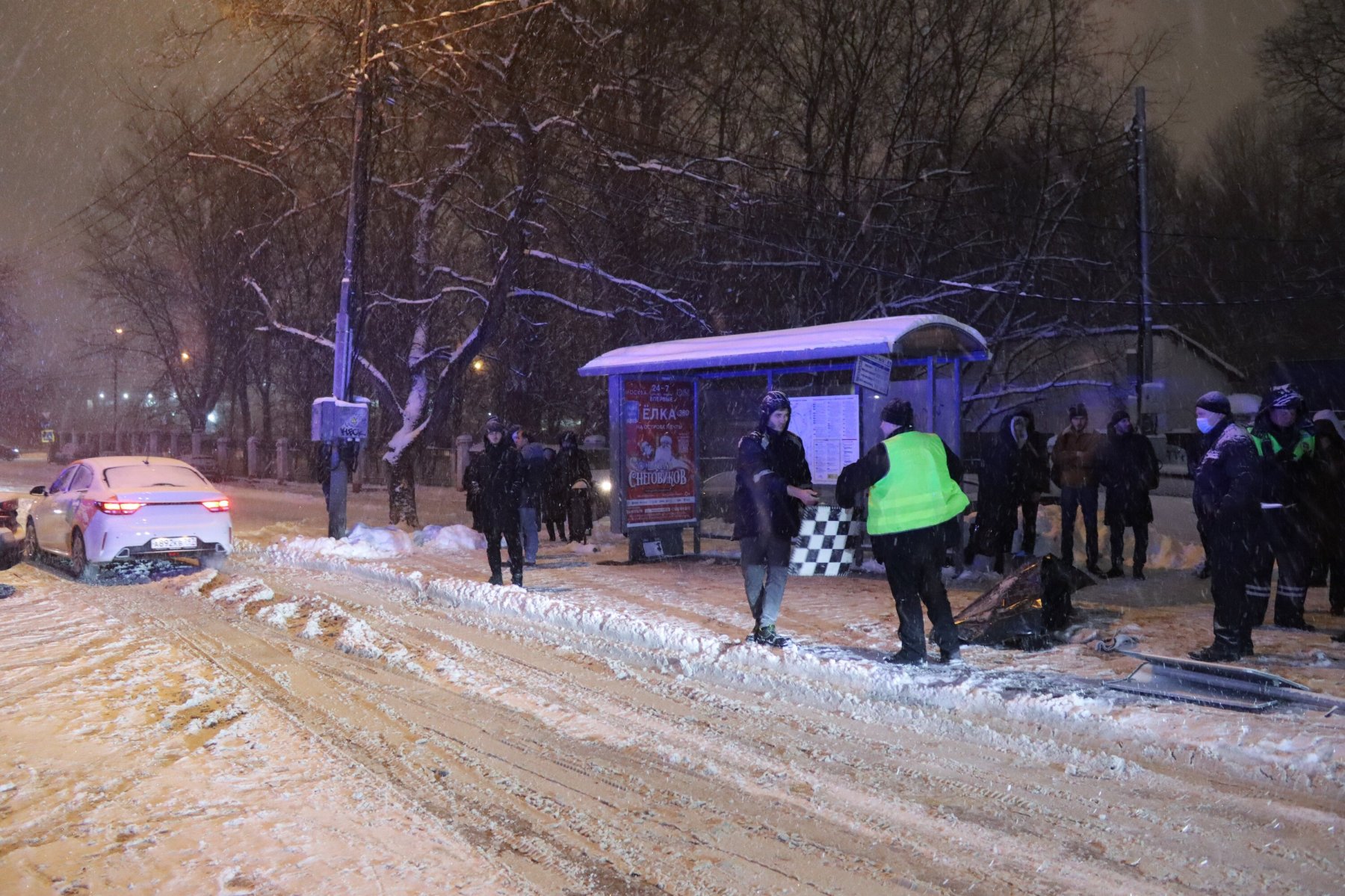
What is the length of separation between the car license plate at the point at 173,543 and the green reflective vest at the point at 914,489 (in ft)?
28.6

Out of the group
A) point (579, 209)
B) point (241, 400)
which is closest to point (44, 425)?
point (241, 400)

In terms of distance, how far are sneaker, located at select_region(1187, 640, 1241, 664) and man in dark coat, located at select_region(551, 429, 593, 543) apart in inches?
382

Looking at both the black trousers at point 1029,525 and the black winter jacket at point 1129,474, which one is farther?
the black trousers at point 1029,525

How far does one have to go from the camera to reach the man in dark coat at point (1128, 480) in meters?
10.7

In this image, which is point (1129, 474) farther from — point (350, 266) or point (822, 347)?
point (350, 266)

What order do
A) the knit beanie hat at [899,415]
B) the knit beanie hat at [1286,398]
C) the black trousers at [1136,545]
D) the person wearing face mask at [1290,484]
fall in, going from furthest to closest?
the black trousers at [1136,545] → the knit beanie hat at [1286,398] → the person wearing face mask at [1290,484] → the knit beanie hat at [899,415]

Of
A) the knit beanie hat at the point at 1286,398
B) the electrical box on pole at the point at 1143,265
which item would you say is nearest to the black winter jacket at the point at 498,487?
the knit beanie hat at the point at 1286,398

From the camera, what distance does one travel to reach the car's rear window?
11961 mm

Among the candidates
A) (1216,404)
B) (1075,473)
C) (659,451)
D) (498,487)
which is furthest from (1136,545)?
(498,487)

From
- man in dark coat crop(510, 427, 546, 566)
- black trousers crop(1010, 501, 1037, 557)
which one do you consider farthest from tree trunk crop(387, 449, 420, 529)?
black trousers crop(1010, 501, 1037, 557)

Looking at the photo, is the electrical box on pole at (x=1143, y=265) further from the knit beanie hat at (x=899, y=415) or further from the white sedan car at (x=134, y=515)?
the white sedan car at (x=134, y=515)

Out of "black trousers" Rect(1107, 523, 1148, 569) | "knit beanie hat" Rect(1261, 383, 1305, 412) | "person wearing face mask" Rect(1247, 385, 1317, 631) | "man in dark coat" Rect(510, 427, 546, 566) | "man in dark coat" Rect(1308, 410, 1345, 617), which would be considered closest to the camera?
"person wearing face mask" Rect(1247, 385, 1317, 631)

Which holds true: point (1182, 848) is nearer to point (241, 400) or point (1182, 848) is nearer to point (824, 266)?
point (824, 266)

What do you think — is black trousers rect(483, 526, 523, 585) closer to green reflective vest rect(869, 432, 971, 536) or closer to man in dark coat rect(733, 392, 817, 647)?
man in dark coat rect(733, 392, 817, 647)
